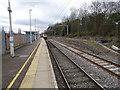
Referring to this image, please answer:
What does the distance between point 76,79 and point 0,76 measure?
395 cm

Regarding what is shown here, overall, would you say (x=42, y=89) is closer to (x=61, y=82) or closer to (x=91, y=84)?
(x=61, y=82)

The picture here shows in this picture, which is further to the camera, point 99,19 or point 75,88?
point 99,19

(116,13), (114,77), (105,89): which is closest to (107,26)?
(116,13)

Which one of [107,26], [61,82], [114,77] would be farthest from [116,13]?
[61,82]

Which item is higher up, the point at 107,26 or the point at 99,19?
the point at 99,19

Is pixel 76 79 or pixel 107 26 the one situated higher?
pixel 107 26

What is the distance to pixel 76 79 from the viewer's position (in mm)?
5391

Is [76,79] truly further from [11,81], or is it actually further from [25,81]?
[11,81]

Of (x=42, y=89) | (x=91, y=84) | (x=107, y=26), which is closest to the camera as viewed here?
(x=42, y=89)

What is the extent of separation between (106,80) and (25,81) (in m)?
3.90

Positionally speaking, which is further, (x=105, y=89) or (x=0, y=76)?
(x=0, y=76)

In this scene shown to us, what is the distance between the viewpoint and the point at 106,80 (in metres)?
5.27

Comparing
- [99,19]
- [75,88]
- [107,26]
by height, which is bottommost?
[75,88]

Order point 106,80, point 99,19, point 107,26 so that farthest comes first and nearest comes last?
point 99,19 → point 107,26 → point 106,80
